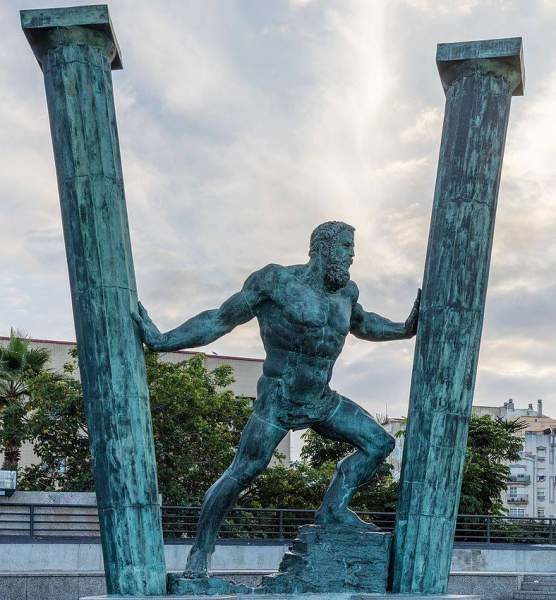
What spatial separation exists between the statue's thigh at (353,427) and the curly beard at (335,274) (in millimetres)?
1002

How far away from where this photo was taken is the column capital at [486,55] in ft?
33.9

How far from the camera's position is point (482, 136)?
1037 cm

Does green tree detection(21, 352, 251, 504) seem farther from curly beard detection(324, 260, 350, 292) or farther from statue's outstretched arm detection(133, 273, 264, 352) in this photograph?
curly beard detection(324, 260, 350, 292)

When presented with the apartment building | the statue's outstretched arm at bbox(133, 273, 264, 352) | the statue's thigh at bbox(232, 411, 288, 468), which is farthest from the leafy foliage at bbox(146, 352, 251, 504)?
the apartment building

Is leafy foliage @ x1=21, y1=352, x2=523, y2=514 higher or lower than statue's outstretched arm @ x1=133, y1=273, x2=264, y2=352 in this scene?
higher

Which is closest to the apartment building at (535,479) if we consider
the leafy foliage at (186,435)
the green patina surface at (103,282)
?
the leafy foliage at (186,435)

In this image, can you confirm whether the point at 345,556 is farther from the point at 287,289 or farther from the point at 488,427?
the point at 488,427

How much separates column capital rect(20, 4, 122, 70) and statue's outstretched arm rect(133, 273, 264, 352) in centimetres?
235

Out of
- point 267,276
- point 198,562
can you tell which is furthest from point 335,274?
point 198,562

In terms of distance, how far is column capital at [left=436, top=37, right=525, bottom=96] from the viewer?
33.9 feet

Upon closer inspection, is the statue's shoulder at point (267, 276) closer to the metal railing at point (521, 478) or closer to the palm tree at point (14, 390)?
the palm tree at point (14, 390)

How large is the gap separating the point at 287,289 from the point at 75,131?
7.13 ft

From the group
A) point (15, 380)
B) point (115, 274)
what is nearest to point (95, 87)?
point (115, 274)

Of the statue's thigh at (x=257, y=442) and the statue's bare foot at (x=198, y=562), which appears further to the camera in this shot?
the statue's thigh at (x=257, y=442)
